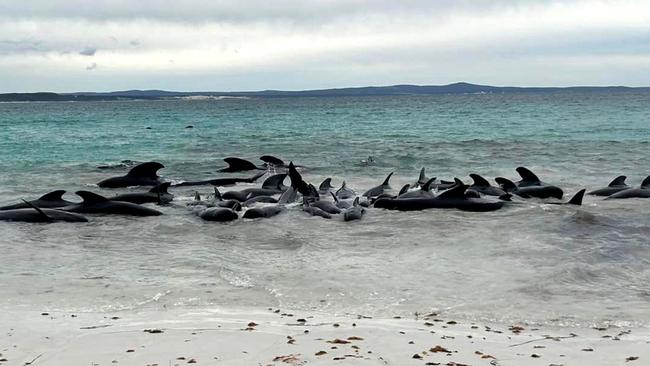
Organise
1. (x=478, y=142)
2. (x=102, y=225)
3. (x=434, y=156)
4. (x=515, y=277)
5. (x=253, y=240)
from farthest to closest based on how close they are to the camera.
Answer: (x=478, y=142), (x=434, y=156), (x=102, y=225), (x=253, y=240), (x=515, y=277)

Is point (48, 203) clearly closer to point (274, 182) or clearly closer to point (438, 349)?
point (274, 182)

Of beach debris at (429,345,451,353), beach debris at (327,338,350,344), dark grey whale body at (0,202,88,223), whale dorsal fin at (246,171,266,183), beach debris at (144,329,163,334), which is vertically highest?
beach debris at (429,345,451,353)

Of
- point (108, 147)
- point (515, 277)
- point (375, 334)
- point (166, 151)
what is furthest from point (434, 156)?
point (375, 334)

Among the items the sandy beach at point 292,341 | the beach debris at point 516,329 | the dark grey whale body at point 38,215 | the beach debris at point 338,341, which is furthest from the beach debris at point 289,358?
the dark grey whale body at point 38,215

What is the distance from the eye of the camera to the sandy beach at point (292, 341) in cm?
642

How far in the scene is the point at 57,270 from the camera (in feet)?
33.6

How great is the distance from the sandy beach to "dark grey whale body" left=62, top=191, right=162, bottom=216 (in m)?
7.29

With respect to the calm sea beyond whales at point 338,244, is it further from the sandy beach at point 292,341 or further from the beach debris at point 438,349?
the beach debris at point 438,349

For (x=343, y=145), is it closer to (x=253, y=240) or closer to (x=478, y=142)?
(x=478, y=142)

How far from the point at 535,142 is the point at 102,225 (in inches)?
1087

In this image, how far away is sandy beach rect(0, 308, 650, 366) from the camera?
21.1ft

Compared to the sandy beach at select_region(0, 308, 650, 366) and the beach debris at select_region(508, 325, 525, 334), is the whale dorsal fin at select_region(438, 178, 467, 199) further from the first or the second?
the beach debris at select_region(508, 325, 525, 334)

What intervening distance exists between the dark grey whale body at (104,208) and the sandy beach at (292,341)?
7.29 metres

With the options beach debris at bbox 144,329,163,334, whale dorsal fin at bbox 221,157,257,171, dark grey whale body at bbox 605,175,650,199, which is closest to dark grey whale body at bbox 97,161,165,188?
whale dorsal fin at bbox 221,157,257,171
